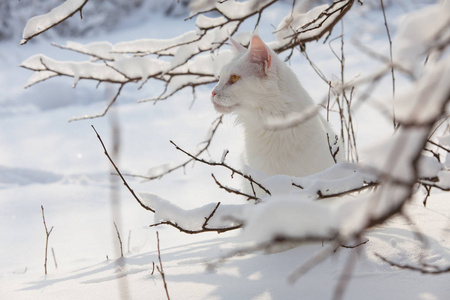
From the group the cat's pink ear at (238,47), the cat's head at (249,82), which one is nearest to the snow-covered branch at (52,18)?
the cat's head at (249,82)

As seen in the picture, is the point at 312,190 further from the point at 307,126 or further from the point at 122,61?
the point at 122,61

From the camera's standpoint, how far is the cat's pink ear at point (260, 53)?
257 centimetres

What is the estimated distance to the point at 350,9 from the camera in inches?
102

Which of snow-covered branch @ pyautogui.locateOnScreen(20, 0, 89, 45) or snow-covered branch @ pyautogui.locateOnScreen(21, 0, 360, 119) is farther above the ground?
snow-covered branch @ pyautogui.locateOnScreen(21, 0, 360, 119)

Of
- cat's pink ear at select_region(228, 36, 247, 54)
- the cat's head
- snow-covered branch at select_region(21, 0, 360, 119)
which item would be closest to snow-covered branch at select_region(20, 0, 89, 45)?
snow-covered branch at select_region(21, 0, 360, 119)

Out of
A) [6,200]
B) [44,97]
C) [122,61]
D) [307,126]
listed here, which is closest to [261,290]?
[307,126]

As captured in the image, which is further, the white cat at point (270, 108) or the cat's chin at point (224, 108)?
the cat's chin at point (224, 108)

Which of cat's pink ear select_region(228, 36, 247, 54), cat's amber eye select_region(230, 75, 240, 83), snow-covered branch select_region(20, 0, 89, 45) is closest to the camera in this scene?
snow-covered branch select_region(20, 0, 89, 45)

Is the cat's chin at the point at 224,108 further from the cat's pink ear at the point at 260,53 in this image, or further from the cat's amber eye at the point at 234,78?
the cat's pink ear at the point at 260,53

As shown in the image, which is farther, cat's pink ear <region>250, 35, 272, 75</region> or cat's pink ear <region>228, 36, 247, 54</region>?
cat's pink ear <region>228, 36, 247, 54</region>

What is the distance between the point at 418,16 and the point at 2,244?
4.02 meters

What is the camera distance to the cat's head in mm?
2633

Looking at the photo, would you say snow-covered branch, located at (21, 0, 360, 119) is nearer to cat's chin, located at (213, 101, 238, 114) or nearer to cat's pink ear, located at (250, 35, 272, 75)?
cat's pink ear, located at (250, 35, 272, 75)

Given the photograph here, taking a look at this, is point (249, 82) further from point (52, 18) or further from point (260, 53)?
point (52, 18)
